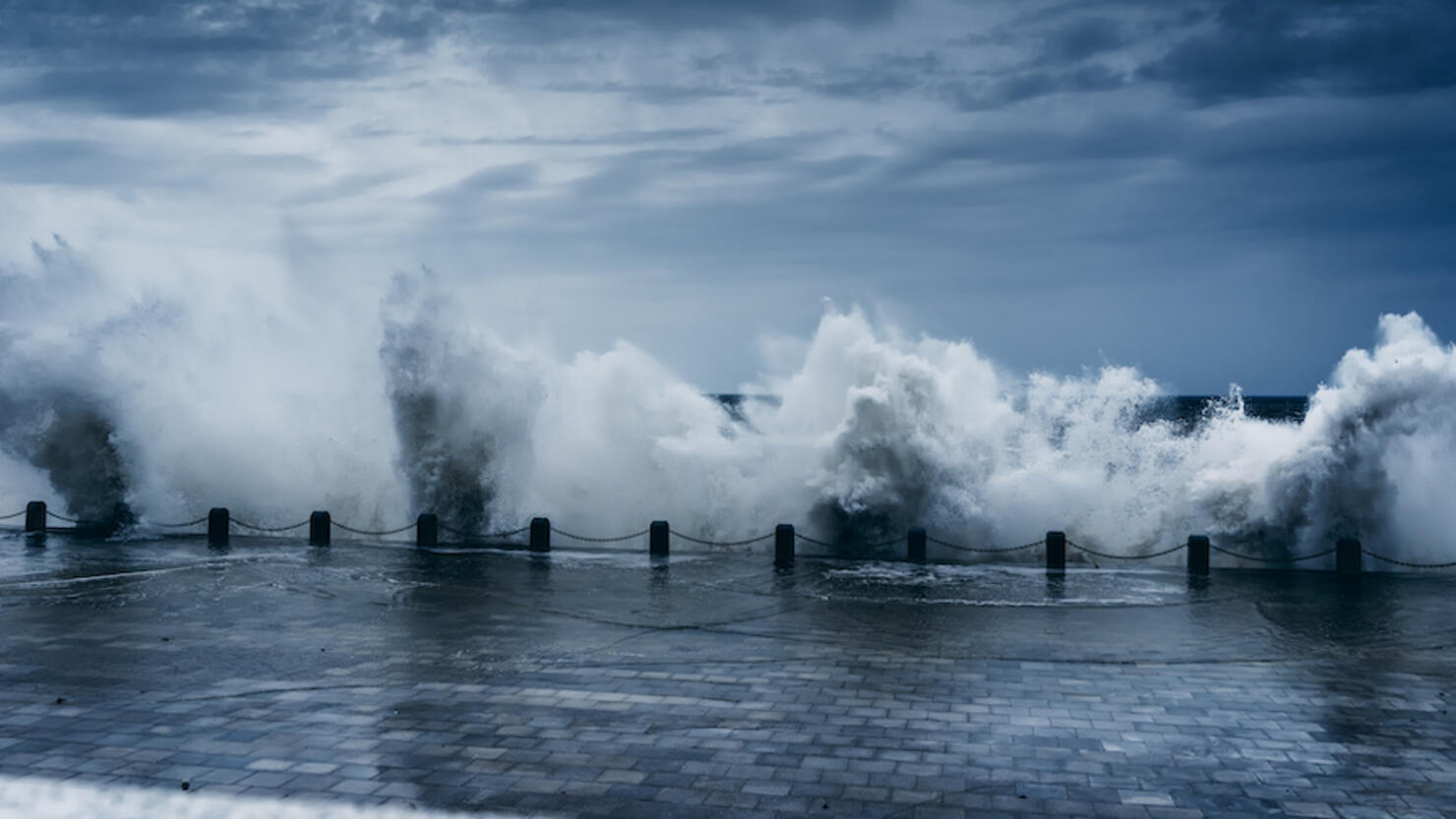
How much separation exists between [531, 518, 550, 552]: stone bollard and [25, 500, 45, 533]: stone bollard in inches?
384

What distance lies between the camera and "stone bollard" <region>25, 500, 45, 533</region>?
2117 cm

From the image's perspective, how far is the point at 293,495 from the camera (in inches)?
1014

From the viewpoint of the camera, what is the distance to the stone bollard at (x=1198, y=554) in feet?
54.6

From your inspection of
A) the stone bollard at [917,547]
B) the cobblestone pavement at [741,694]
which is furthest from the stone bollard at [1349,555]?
the stone bollard at [917,547]

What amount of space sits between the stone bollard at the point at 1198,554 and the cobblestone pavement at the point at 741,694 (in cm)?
159

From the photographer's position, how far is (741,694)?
28.2ft

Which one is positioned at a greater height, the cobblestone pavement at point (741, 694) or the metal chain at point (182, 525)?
the metal chain at point (182, 525)

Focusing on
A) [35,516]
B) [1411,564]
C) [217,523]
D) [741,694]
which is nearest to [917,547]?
[1411,564]

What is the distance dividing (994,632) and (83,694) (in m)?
7.99

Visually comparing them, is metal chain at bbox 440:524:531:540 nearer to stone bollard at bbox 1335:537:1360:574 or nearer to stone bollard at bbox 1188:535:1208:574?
stone bollard at bbox 1188:535:1208:574

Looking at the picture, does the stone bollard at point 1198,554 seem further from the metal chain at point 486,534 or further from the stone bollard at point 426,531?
the stone bollard at point 426,531

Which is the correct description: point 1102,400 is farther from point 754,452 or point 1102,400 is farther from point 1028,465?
point 754,452

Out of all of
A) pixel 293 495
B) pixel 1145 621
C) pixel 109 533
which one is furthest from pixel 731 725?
pixel 293 495

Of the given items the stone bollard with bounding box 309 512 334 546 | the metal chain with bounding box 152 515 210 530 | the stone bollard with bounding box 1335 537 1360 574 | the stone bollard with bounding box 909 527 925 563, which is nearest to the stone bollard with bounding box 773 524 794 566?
the stone bollard with bounding box 909 527 925 563
